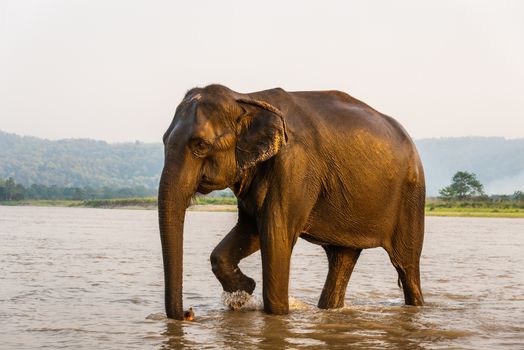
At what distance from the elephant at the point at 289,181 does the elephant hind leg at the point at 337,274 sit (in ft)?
0.04

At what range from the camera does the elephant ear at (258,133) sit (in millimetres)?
8875

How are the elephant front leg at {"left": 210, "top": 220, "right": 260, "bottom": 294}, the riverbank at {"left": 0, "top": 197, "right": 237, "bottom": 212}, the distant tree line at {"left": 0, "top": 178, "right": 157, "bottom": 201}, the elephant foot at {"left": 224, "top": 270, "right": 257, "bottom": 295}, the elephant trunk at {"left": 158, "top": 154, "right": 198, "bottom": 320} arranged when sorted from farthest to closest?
the distant tree line at {"left": 0, "top": 178, "right": 157, "bottom": 201} → the riverbank at {"left": 0, "top": 197, "right": 237, "bottom": 212} → the elephant foot at {"left": 224, "top": 270, "right": 257, "bottom": 295} → the elephant front leg at {"left": 210, "top": 220, "right": 260, "bottom": 294} → the elephant trunk at {"left": 158, "top": 154, "right": 198, "bottom": 320}

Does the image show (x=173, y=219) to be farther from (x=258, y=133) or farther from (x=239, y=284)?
(x=239, y=284)

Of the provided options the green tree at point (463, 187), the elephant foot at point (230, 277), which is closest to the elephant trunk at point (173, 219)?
the elephant foot at point (230, 277)

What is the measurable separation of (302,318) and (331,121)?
2251 millimetres

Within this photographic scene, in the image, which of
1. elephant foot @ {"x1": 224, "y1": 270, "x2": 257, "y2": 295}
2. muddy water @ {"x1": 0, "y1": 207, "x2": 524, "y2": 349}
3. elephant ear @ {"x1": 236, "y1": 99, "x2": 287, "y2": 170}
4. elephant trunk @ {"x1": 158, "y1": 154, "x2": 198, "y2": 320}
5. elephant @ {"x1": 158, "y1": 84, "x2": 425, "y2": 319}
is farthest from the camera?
elephant foot @ {"x1": 224, "y1": 270, "x2": 257, "y2": 295}

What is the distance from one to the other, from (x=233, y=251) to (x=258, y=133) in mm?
1588

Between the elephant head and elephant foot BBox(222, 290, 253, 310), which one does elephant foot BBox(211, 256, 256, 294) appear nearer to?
elephant foot BBox(222, 290, 253, 310)

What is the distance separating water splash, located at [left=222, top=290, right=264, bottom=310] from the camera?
9953mm

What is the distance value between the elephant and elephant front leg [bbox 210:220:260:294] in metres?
0.01

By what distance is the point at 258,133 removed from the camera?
352 inches

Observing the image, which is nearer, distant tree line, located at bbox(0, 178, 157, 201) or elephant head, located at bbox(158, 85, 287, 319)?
elephant head, located at bbox(158, 85, 287, 319)

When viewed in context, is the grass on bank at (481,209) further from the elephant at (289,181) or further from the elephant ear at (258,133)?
the elephant ear at (258,133)

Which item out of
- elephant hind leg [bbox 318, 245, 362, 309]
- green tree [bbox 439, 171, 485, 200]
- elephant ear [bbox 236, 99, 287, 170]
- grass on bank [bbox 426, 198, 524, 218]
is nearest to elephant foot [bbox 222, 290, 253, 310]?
elephant hind leg [bbox 318, 245, 362, 309]
